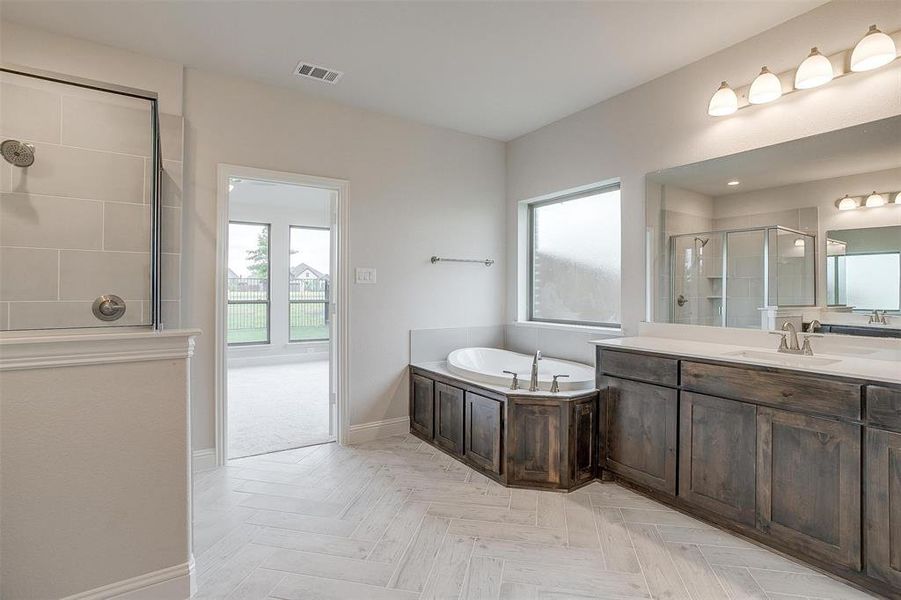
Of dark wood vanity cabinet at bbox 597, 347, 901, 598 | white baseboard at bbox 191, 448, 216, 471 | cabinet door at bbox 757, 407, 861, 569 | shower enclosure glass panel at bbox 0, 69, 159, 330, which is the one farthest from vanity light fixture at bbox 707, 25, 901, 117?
white baseboard at bbox 191, 448, 216, 471

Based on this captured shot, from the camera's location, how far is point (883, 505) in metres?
1.68

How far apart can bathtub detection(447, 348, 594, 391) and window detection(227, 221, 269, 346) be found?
4.63 meters

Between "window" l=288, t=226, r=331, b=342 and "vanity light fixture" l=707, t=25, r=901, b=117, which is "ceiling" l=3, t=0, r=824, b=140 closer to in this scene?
"vanity light fixture" l=707, t=25, r=901, b=117

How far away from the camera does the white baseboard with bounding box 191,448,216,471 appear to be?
2.92 meters

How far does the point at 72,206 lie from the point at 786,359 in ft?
11.7

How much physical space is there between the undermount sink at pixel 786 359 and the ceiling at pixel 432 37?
179 centimetres

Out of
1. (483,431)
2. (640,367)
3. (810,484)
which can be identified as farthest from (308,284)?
(810,484)

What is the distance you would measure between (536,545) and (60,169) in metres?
2.83

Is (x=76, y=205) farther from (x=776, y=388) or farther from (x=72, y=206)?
(x=776, y=388)

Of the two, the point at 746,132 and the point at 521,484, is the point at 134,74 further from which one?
the point at 746,132

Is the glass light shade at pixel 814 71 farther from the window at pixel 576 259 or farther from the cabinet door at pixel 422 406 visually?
the cabinet door at pixel 422 406

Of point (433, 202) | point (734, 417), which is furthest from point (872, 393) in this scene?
point (433, 202)

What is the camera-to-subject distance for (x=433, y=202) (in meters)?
3.93

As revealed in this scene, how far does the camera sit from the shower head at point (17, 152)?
1791 mm
